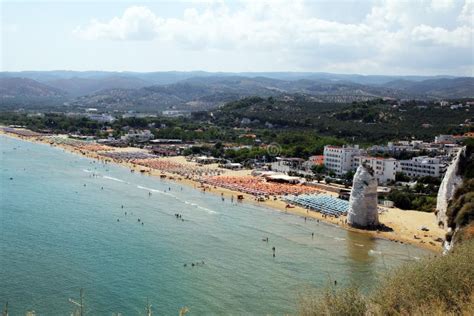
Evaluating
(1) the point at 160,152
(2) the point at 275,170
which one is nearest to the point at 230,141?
Answer: (1) the point at 160,152

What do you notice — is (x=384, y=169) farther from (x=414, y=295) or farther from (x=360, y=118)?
(x=360, y=118)

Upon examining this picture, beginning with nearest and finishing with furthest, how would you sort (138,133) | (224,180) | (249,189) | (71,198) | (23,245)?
(23,245) < (71,198) < (249,189) < (224,180) < (138,133)

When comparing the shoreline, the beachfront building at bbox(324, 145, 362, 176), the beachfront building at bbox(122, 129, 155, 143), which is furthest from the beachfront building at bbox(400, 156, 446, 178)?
the beachfront building at bbox(122, 129, 155, 143)

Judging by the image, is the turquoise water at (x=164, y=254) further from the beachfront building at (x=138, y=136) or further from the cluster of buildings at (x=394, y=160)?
the beachfront building at (x=138, y=136)

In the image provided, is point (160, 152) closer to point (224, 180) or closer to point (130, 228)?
point (224, 180)

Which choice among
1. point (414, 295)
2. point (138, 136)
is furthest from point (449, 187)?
point (138, 136)

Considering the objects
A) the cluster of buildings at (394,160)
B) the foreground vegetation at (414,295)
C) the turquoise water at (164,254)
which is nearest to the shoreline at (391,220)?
the turquoise water at (164,254)
